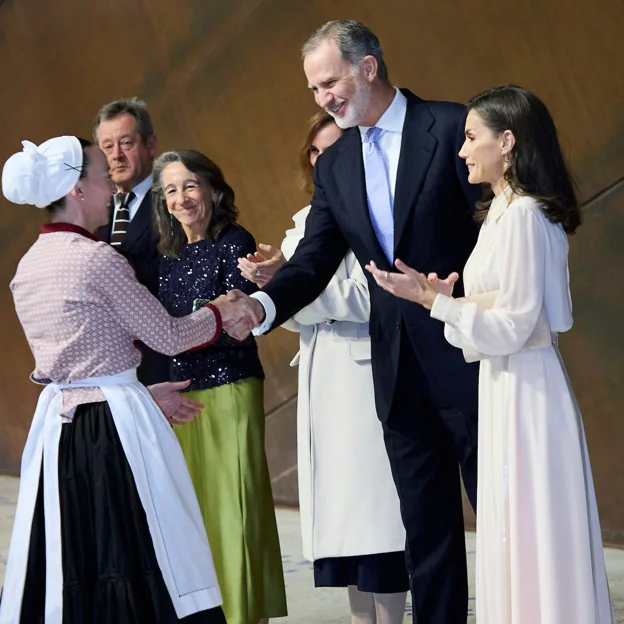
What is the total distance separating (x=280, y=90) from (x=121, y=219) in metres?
1.89

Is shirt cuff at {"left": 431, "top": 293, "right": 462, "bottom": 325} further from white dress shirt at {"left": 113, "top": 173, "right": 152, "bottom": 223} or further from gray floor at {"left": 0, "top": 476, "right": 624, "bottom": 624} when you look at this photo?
white dress shirt at {"left": 113, "top": 173, "right": 152, "bottom": 223}

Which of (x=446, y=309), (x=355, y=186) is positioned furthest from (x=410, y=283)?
(x=355, y=186)

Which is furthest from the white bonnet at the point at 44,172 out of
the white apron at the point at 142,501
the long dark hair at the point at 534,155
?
the long dark hair at the point at 534,155

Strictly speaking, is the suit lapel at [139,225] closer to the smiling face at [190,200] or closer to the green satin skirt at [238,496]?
the smiling face at [190,200]

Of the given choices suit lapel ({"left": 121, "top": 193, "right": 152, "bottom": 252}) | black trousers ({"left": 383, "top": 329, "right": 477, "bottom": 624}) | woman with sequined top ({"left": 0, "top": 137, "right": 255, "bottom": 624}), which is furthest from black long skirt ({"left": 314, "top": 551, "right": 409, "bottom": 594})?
suit lapel ({"left": 121, "top": 193, "right": 152, "bottom": 252})

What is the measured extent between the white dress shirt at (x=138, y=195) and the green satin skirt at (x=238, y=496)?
0.77 m

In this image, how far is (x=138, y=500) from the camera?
263cm

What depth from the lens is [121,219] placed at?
3914 millimetres

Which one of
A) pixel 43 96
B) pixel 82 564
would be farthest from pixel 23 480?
pixel 43 96

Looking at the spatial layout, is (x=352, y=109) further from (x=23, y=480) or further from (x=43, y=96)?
(x=43, y=96)

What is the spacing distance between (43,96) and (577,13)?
334 centimetres

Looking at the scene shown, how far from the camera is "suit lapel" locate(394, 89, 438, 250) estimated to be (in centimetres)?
287

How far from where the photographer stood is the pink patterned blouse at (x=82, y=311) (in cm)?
259

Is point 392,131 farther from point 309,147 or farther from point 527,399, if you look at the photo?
point 527,399
